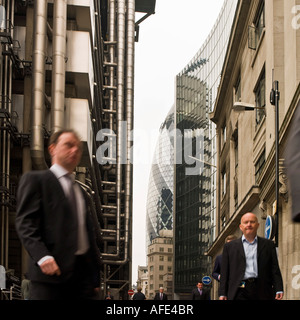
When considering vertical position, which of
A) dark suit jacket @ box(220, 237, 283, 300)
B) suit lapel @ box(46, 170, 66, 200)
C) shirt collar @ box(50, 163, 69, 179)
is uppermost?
shirt collar @ box(50, 163, 69, 179)

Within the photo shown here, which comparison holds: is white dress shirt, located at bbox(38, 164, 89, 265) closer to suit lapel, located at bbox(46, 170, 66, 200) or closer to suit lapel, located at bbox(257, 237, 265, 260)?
suit lapel, located at bbox(46, 170, 66, 200)

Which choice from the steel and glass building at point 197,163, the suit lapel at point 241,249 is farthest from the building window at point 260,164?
the steel and glass building at point 197,163

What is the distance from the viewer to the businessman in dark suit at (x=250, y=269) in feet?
25.2

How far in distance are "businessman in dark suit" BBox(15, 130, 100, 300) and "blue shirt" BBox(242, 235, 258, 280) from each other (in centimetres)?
384

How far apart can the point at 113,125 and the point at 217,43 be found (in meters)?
29.4

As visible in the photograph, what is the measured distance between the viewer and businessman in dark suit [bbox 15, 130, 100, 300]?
3918 mm

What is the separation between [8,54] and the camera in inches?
906

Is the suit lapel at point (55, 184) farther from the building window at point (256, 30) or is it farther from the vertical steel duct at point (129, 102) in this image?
the vertical steel duct at point (129, 102)

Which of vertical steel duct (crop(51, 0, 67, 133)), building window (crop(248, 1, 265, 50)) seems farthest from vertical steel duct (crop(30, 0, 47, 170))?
building window (crop(248, 1, 265, 50))

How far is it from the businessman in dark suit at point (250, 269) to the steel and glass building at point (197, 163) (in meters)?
74.3

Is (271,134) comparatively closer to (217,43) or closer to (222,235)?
(222,235)

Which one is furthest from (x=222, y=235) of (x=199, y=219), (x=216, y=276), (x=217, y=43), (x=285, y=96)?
(x=199, y=219)

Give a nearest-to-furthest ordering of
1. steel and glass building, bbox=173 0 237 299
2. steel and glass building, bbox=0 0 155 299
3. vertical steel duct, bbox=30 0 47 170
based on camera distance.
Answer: steel and glass building, bbox=0 0 155 299 < vertical steel duct, bbox=30 0 47 170 < steel and glass building, bbox=173 0 237 299

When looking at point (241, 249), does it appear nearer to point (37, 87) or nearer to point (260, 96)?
point (37, 87)
